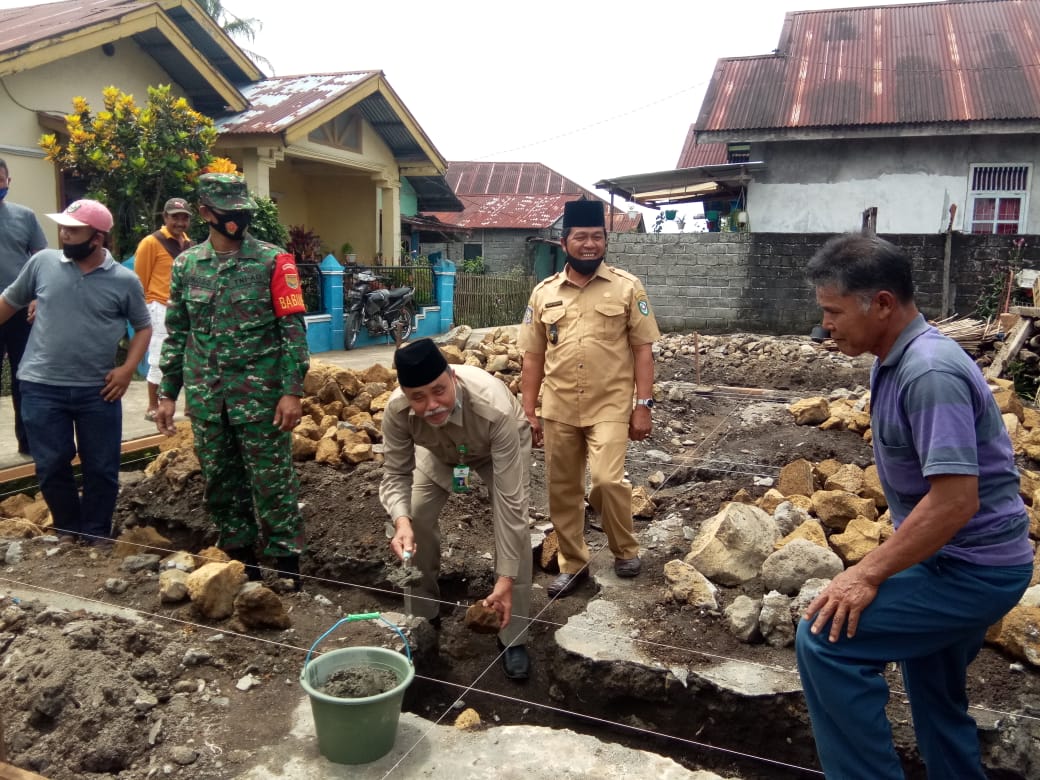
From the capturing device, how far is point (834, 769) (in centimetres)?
197

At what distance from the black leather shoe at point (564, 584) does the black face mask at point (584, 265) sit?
1.43 metres

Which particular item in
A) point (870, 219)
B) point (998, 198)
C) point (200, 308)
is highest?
point (998, 198)

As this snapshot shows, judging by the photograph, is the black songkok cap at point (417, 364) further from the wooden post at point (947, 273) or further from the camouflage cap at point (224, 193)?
the wooden post at point (947, 273)

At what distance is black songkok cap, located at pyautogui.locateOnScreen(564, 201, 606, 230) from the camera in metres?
3.81

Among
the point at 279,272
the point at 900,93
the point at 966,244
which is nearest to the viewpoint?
the point at 279,272

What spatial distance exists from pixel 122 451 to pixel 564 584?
3.49 meters

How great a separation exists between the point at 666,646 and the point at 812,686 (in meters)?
1.19

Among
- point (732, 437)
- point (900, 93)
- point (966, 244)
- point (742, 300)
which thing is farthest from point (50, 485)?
point (900, 93)

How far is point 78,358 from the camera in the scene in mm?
3807

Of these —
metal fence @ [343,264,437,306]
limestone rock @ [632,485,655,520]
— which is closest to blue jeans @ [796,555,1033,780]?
limestone rock @ [632,485,655,520]

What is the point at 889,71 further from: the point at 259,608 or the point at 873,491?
the point at 259,608

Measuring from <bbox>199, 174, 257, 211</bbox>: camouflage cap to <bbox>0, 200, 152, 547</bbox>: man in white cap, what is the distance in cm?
65

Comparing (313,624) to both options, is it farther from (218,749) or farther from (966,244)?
(966,244)

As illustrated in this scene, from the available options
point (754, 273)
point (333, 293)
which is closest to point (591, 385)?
point (333, 293)
